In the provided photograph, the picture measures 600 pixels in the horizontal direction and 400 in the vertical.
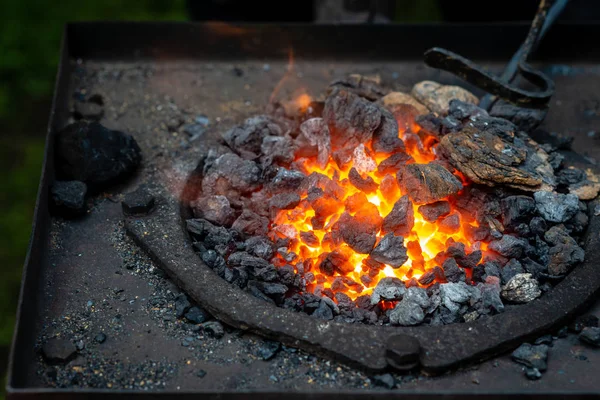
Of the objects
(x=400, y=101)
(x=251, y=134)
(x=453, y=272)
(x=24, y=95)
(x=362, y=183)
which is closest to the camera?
(x=453, y=272)

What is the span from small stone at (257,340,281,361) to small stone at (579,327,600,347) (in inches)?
42.4

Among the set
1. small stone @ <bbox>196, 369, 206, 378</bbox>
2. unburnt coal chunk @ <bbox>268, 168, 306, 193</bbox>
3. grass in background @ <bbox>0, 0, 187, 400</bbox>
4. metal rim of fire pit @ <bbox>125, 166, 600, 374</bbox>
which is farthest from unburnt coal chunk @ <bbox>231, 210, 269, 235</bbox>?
grass in background @ <bbox>0, 0, 187, 400</bbox>

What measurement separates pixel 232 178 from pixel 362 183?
21.6 inches

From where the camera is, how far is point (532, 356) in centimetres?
243

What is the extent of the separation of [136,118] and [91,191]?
0.56 meters

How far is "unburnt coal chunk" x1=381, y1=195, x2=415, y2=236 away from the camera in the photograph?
9.25 feet

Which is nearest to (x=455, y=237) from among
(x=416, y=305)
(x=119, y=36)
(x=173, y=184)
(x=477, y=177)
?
(x=477, y=177)

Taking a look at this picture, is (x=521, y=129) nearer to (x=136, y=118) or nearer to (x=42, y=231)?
(x=136, y=118)

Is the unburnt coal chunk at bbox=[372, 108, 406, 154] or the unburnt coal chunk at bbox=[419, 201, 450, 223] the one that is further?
the unburnt coal chunk at bbox=[372, 108, 406, 154]

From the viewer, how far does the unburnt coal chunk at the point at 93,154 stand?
3080mm

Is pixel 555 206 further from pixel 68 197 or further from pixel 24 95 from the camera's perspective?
pixel 24 95

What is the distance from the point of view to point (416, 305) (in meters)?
2.60

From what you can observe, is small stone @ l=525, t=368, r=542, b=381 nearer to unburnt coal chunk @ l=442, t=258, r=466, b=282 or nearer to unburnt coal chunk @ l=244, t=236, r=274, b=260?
unburnt coal chunk @ l=442, t=258, r=466, b=282

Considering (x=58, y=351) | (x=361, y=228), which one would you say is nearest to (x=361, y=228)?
(x=361, y=228)
